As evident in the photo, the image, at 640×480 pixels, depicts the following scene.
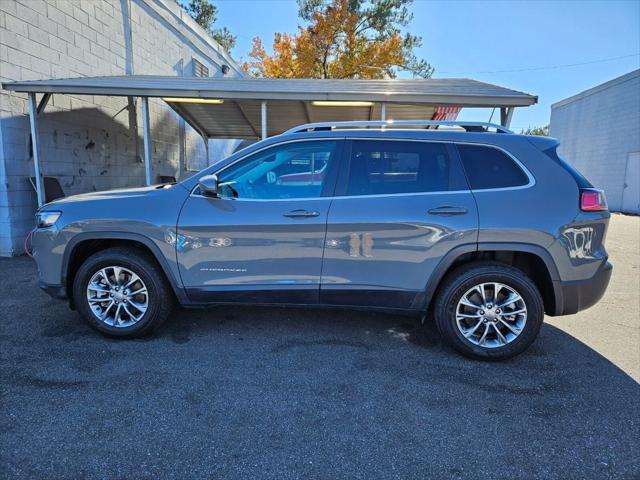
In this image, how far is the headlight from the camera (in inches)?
142

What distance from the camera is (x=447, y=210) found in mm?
3287

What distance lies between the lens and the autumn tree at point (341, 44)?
26.4m

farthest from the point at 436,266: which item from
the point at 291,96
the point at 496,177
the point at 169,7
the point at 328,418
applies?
the point at 169,7

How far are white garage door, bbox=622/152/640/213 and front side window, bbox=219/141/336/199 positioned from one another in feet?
63.0

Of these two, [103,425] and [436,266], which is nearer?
[103,425]

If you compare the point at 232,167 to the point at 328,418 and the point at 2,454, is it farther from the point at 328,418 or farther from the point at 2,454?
the point at 2,454

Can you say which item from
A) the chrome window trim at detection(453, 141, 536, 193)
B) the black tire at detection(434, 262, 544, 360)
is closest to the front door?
the black tire at detection(434, 262, 544, 360)

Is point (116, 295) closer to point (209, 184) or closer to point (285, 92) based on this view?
point (209, 184)

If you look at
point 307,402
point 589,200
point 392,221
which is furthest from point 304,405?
point 589,200

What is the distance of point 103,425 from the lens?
2512 millimetres

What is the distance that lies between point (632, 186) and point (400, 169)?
62.8 feet

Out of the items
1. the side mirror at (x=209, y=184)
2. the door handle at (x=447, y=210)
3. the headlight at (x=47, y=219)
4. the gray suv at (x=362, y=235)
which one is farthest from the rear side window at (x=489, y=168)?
the headlight at (x=47, y=219)

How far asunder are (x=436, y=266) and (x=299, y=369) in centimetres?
138

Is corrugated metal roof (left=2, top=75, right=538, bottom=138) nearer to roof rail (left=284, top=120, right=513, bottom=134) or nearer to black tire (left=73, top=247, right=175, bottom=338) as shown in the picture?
roof rail (left=284, top=120, right=513, bottom=134)
